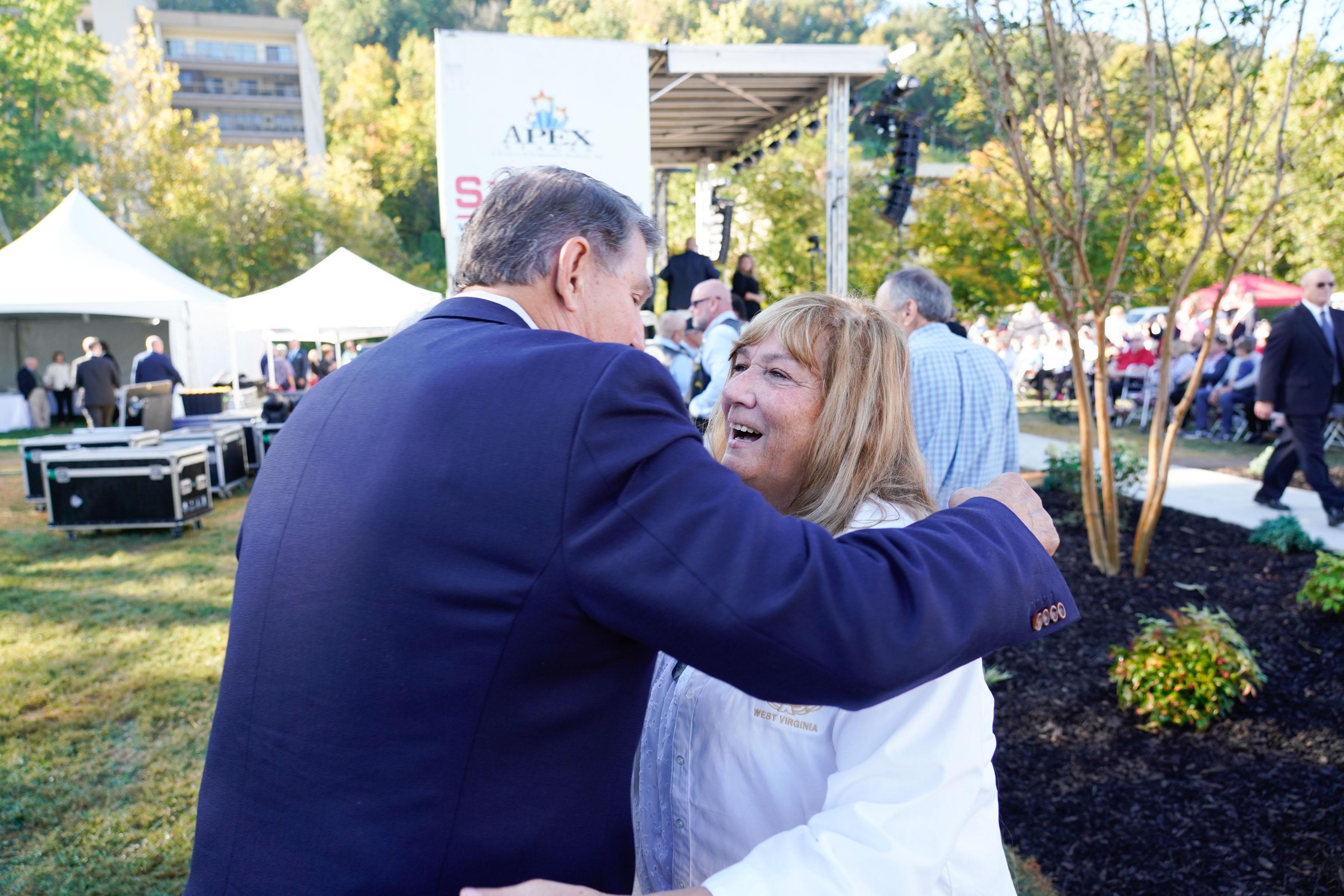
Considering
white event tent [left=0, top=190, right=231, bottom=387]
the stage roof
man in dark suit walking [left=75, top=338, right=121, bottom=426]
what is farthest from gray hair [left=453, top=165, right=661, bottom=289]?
man in dark suit walking [left=75, top=338, right=121, bottom=426]

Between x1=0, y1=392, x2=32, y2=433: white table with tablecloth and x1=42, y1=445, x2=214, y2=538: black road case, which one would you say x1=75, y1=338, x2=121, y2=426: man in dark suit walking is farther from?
x1=42, y1=445, x2=214, y2=538: black road case

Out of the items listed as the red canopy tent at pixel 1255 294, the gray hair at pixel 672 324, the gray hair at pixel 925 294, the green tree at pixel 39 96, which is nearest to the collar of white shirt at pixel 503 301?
the gray hair at pixel 925 294

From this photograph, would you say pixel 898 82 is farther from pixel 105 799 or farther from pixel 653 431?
pixel 653 431

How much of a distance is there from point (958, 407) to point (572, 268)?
3934 millimetres

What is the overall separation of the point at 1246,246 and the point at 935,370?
2167 mm

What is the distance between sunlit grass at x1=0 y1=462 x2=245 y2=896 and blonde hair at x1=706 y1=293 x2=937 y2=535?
3106mm

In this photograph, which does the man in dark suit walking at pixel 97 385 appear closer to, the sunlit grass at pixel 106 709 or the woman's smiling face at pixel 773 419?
the sunlit grass at pixel 106 709

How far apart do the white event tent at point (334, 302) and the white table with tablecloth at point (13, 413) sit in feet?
35.4

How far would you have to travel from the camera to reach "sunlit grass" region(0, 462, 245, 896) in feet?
11.9

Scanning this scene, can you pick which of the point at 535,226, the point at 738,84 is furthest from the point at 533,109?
the point at 535,226

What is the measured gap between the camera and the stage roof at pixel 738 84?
31.7 ft

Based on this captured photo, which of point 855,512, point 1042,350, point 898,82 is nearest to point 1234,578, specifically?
point 855,512

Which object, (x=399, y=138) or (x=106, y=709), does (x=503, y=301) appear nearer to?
(x=106, y=709)

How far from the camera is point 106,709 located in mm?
4984
